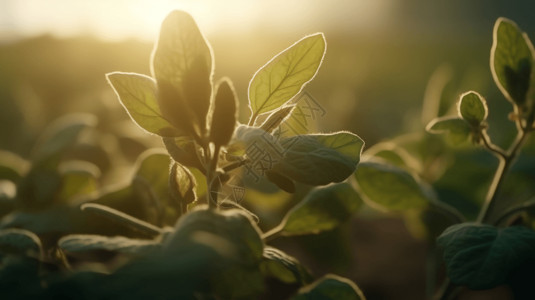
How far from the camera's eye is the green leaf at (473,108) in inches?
34.0

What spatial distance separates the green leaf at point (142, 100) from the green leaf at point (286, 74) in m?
0.14

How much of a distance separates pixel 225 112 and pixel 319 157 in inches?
5.5

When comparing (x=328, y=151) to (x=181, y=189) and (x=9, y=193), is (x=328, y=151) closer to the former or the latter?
(x=181, y=189)

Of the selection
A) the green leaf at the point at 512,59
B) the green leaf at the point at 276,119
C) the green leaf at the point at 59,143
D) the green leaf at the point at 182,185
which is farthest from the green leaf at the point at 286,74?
the green leaf at the point at 59,143

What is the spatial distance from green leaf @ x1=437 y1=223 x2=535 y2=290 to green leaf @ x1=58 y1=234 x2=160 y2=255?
47 cm

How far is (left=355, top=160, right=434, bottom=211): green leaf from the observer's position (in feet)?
3.56

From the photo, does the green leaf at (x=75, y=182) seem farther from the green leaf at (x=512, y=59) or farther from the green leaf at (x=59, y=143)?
the green leaf at (x=512, y=59)

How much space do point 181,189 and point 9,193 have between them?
2.11ft

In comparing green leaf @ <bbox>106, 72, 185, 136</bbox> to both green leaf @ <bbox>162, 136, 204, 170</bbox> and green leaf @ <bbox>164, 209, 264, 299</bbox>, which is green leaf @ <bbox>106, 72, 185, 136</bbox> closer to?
green leaf @ <bbox>162, 136, 204, 170</bbox>

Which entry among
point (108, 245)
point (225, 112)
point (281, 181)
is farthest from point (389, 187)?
point (108, 245)

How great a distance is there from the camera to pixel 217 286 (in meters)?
0.64

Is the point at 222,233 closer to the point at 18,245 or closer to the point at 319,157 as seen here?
the point at 319,157

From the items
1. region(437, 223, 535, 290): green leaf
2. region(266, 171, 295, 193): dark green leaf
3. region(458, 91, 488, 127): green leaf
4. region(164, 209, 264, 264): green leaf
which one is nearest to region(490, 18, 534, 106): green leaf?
region(458, 91, 488, 127): green leaf

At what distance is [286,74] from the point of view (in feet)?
2.55
